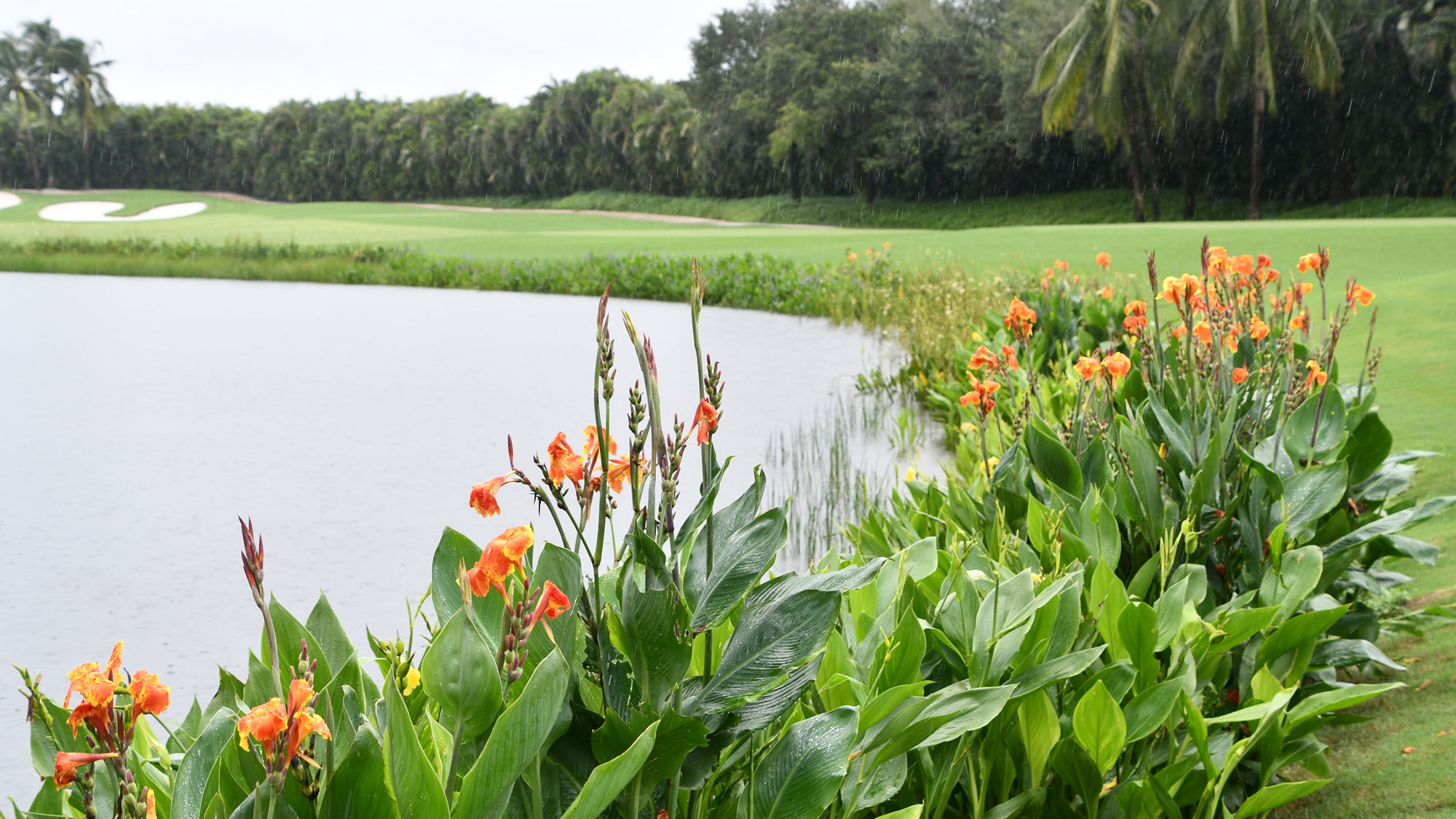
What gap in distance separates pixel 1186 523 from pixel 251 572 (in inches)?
59.6

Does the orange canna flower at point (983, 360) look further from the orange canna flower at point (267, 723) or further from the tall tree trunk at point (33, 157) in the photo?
the tall tree trunk at point (33, 157)

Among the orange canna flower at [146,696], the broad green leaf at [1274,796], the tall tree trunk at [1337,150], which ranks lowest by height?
the broad green leaf at [1274,796]

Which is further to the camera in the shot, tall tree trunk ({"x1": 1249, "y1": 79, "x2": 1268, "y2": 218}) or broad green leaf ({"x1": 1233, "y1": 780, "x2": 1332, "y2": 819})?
tall tree trunk ({"x1": 1249, "y1": 79, "x2": 1268, "y2": 218})

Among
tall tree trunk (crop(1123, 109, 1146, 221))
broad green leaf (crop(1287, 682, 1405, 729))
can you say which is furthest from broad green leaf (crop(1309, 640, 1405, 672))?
tall tree trunk (crop(1123, 109, 1146, 221))

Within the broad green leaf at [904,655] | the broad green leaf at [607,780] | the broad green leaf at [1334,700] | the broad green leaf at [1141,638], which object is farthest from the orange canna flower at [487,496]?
the broad green leaf at [1334,700]

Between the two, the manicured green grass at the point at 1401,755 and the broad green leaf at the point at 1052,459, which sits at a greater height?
the broad green leaf at the point at 1052,459

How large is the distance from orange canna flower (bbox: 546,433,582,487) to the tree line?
24407mm

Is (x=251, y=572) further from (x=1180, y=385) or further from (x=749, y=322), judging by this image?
(x=749, y=322)

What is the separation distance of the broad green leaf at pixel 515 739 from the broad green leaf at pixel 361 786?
0.01 metres

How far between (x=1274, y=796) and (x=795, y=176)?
33.4 metres

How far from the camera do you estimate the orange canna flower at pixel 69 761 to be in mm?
584

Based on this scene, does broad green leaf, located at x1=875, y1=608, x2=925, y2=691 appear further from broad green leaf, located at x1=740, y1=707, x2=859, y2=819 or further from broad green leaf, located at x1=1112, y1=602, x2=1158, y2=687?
broad green leaf, located at x1=1112, y1=602, x2=1158, y2=687

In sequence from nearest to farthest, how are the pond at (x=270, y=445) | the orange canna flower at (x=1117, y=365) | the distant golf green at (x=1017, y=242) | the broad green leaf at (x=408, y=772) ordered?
the broad green leaf at (x=408, y=772), the orange canna flower at (x=1117, y=365), the pond at (x=270, y=445), the distant golf green at (x=1017, y=242)

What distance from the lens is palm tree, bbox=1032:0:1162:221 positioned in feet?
75.0
